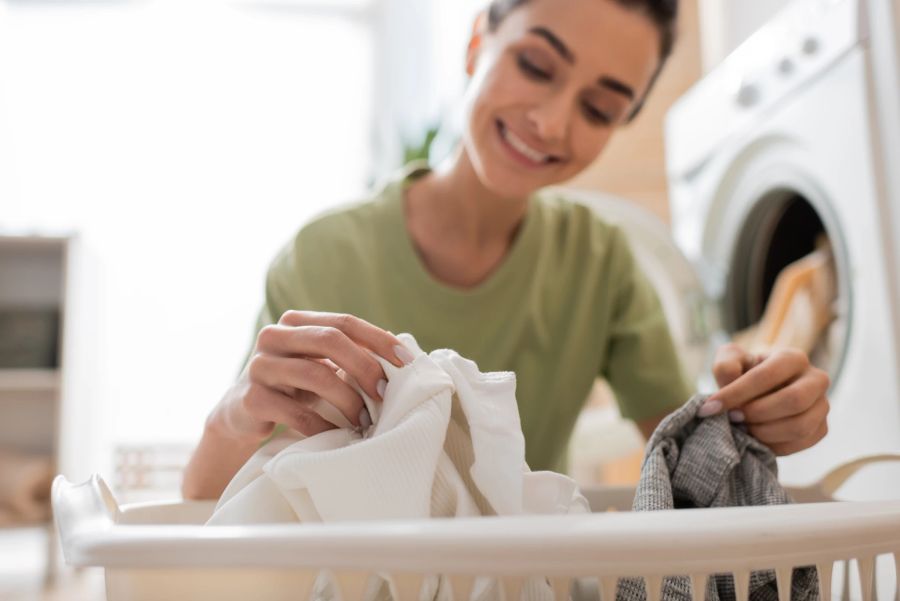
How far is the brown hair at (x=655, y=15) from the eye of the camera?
86cm

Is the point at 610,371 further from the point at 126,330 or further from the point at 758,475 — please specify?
the point at 126,330

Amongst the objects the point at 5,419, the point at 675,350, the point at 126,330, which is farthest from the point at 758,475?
the point at 126,330

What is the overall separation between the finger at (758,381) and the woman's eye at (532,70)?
0.42 metres

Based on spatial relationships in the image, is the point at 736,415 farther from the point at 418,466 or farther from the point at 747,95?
the point at 747,95

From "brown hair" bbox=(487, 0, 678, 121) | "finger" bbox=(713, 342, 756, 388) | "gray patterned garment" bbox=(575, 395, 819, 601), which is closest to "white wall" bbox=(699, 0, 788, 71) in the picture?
"brown hair" bbox=(487, 0, 678, 121)

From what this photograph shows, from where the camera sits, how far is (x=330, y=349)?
44 centimetres

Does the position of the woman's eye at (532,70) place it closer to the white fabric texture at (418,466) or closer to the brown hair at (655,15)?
the brown hair at (655,15)

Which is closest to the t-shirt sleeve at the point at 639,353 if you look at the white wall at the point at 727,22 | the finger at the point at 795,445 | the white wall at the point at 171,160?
the finger at the point at 795,445

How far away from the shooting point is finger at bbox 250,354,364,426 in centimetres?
45

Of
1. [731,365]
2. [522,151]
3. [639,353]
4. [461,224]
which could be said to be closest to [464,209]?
[461,224]

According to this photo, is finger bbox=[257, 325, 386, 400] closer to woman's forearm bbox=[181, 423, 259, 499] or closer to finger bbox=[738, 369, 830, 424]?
woman's forearm bbox=[181, 423, 259, 499]

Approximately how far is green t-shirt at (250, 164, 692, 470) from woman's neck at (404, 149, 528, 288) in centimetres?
2

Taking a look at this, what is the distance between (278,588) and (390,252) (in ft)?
2.10

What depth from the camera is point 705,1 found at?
6.86 ft
